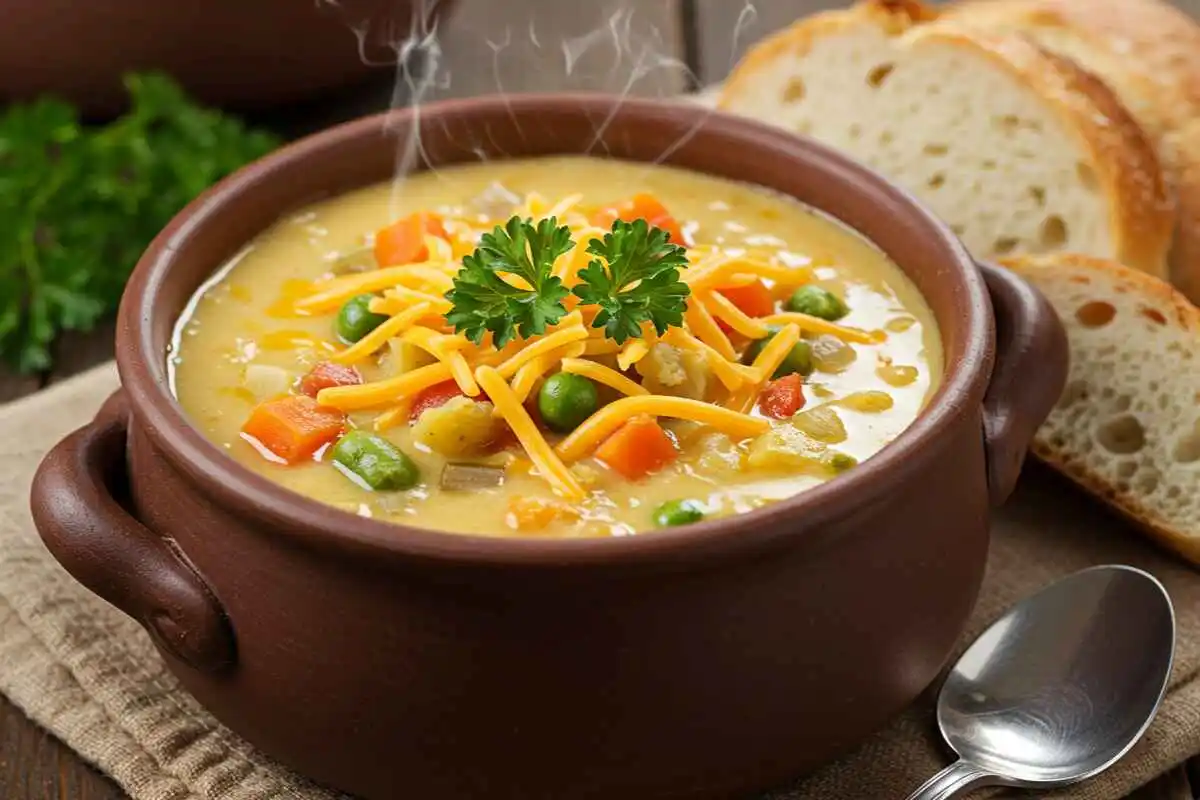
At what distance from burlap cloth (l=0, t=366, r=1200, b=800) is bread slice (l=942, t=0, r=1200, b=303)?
637 millimetres

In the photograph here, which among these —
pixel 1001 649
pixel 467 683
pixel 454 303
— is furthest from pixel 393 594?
pixel 1001 649

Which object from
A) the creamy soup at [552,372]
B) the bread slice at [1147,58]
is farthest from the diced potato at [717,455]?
the bread slice at [1147,58]

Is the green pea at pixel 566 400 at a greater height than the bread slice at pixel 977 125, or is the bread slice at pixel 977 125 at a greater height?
the green pea at pixel 566 400

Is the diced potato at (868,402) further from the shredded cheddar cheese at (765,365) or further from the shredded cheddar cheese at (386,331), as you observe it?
the shredded cheddar cheese at (386,331)

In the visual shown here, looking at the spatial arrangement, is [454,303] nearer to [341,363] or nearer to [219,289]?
[341,363]

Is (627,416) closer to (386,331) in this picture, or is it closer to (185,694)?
(386,331)

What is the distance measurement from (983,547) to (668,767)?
0.66 meters

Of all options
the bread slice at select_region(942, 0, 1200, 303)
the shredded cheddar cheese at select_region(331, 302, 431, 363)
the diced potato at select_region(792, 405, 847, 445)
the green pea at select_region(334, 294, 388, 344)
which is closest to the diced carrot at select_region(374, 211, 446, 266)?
the green pea at select_region(334, 294, 388, 344)

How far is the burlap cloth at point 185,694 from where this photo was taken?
2.34 meters

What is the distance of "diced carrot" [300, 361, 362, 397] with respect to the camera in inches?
95.0

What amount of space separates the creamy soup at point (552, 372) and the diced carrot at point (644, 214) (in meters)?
0.02

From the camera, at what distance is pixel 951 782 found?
7.48ft

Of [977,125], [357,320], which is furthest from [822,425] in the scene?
[977,125]

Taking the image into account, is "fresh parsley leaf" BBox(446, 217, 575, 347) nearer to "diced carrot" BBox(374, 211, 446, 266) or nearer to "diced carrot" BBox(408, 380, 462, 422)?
"diced carrot" BBox(408, 380, 462, 422)
